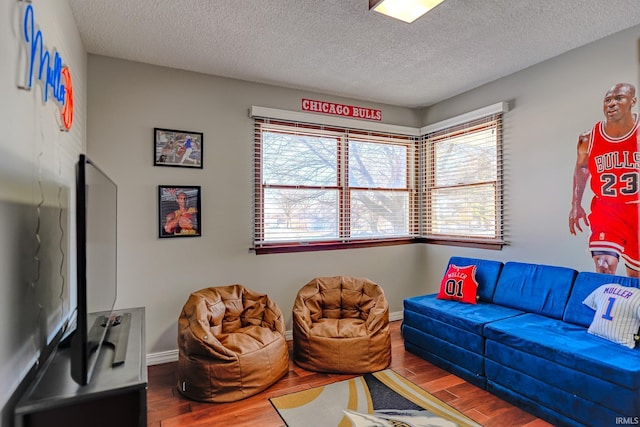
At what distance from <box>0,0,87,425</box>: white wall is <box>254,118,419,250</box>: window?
1832mm

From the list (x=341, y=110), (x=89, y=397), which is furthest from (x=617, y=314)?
(x=341, y=110)

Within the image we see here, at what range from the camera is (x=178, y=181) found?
3.33 m

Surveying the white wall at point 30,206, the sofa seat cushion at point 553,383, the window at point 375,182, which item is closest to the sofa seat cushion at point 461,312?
the sofa seat cushion at point 553,383

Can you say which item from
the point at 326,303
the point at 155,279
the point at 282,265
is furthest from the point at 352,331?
the point at 155,279

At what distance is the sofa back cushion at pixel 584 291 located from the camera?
101 inches

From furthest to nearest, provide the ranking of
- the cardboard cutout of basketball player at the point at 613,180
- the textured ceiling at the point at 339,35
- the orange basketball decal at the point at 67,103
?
the cardboard cutout of basketball player at the point at 613,180, the textured ceiling at the point at 339,35, the orange basketball decal at the point at 67,103

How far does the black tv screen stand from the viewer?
1283 millimetres

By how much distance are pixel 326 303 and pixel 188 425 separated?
161cm

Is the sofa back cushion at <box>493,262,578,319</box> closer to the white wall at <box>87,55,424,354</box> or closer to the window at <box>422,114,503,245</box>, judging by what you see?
the window at <box>422,114,503,245</box>

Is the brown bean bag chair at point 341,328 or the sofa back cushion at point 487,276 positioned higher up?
the sofa back cushion at point 487,276

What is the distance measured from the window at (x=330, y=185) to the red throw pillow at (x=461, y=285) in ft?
3.38

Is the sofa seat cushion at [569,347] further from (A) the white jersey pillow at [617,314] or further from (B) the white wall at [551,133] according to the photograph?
(B) the white wall at [551,133]

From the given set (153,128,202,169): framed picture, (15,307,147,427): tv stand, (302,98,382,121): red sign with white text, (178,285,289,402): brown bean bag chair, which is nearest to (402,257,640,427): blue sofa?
(178,285,289,402): brown bean bag chair

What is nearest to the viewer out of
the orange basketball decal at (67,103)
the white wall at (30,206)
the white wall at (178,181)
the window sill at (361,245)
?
the white wall at (30,206)
